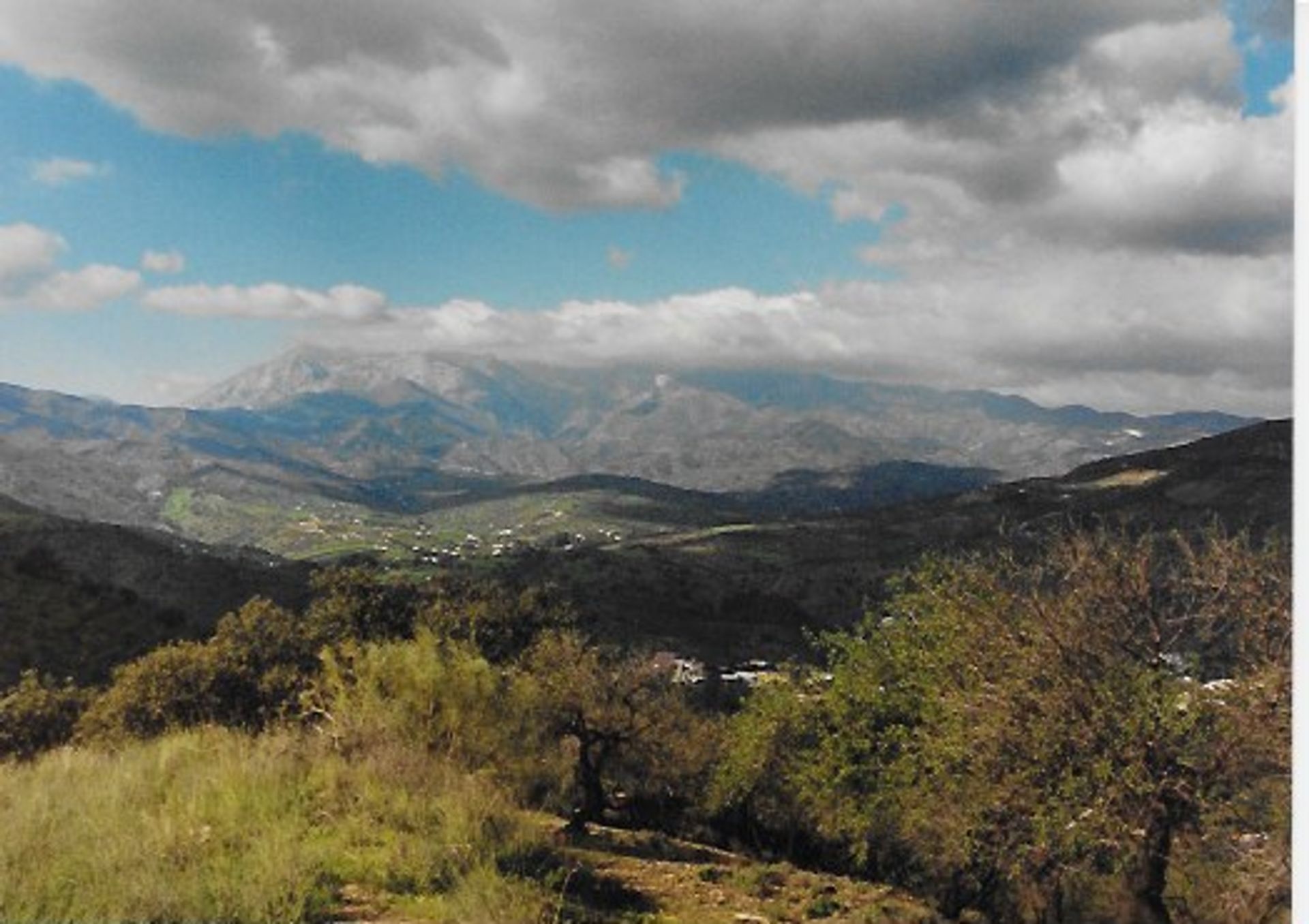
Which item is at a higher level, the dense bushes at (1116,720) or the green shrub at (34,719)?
the dense bushes at (1116,720)

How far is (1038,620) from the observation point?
16.4 metres

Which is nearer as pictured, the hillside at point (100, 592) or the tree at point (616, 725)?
the tree at point (616, 725)

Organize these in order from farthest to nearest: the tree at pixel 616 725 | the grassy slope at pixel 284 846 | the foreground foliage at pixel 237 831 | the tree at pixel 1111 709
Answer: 1. the tree at pixel 616 725
2. the tree at pixel 1111 709
3. the grassy slope at pixel 284 846
4. the foreground foliage at pixel 237 831

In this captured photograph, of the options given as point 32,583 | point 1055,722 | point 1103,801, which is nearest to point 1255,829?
point 1103,801

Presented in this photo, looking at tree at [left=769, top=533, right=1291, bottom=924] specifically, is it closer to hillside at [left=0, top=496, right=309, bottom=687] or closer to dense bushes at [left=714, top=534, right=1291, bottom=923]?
dense bushes at [left=714, top=534, right=1291, bottom=923]

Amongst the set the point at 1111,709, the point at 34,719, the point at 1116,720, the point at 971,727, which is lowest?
the point at 34,719

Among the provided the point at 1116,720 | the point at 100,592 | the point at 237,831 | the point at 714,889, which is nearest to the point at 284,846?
the point at 237,831

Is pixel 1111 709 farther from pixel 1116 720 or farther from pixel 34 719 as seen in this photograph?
pixel 34 719

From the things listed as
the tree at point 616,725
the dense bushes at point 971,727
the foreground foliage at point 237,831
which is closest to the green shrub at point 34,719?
the dense bushes at point 971,727

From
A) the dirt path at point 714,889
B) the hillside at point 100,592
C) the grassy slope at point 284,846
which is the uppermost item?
the grassy slope at point 284,846

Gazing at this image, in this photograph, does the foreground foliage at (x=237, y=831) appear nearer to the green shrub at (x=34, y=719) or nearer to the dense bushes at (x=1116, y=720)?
the dense bushes at (x=1116, y=720)

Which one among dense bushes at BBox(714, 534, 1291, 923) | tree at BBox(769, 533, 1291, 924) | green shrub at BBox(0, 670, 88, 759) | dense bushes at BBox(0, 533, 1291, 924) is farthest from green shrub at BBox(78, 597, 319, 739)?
tree at BBox(769, 533, 1291, 924)

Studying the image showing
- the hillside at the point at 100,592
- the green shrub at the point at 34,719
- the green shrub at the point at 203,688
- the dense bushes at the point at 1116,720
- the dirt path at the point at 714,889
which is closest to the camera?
the dense bushes at the point at 1116,720

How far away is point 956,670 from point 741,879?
697cm
